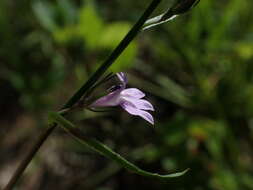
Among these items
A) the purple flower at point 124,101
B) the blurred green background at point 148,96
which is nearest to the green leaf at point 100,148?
the purple flower at point 124,101

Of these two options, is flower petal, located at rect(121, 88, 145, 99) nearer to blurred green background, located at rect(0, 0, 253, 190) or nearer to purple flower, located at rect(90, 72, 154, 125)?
purple flower, located at rect(90, 72, 154, 125)

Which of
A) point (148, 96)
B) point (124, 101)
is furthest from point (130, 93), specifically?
point (148, 96)

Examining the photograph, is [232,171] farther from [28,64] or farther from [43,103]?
[28,64]

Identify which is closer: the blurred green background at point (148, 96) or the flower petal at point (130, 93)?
the flower petal at point (130, 93)

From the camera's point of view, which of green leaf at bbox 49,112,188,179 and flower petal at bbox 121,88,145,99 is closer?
green leaf at bbox 49,112,188,179

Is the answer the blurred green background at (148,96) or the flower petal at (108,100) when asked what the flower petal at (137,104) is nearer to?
the flower petal at (108,100)

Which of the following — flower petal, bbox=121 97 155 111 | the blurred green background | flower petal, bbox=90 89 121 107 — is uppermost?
flower petal, bbox=90 89 121 107

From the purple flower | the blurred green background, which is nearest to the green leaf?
the purple flower
